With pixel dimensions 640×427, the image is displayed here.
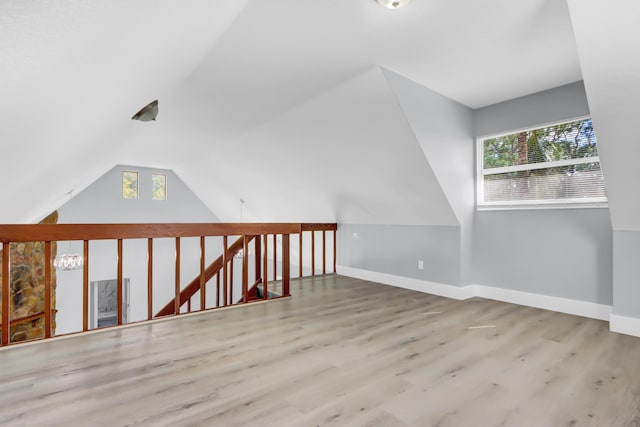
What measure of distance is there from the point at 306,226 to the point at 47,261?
3263 millimetres

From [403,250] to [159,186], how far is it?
614cm

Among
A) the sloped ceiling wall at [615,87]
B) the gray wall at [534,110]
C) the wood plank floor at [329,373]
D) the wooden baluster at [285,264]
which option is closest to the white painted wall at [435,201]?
the gray wall at [534,110]

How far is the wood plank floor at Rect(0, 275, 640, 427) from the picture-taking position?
163cm

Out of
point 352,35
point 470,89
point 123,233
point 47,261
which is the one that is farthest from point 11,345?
point 470,89

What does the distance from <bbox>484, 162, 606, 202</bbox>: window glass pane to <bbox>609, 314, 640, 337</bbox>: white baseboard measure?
107cm

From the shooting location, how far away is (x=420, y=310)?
347cm

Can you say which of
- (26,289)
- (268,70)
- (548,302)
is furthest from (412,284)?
(26,289)

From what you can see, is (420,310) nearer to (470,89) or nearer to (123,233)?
(470,89)

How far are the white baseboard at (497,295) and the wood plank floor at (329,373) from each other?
0.49 ft

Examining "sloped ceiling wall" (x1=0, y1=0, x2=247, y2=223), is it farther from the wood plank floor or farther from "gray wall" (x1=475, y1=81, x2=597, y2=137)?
"gray wall" (x1=475, y1=81, x2=597, y2=137)

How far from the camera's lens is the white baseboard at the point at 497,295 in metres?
3.17

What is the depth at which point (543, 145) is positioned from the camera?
3.49 meters

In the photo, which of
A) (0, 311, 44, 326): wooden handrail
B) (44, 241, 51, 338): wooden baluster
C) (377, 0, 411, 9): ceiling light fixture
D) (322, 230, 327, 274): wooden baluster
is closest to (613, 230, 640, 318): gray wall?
(377, 0, 411, 9): ceiling light fixture

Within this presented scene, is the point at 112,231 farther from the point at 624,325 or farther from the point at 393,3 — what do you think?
the point at 624,325
